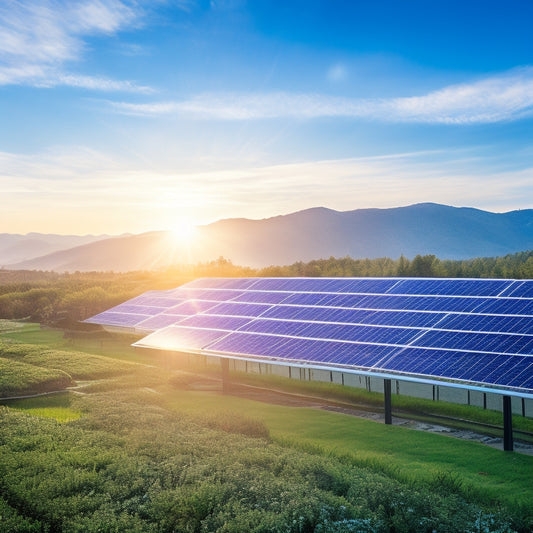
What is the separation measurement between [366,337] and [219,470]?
51.3 ft

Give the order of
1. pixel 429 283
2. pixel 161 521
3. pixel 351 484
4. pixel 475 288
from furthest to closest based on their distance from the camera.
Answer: pixel 429 283 < pixel 475 288 < pixel 351 484 < pixel 161 521

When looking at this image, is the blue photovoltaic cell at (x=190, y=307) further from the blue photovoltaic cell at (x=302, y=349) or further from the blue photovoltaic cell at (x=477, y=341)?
the blue photovoltaic cell at (x=477, y=341)

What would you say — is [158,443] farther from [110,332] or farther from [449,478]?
[110,332]

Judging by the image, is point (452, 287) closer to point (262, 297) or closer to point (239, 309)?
point (262, 297)

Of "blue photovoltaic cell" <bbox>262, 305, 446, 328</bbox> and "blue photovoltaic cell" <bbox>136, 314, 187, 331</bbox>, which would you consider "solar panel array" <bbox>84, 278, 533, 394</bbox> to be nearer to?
"blue photovoltaic cell" <bbox>262, 305, 446, 328</bbox>

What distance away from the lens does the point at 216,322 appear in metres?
43.6

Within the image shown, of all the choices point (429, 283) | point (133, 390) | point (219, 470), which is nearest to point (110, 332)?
point (133, 390)

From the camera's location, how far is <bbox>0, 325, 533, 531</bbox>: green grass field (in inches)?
803

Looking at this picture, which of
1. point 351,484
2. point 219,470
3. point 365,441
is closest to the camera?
point 351,484

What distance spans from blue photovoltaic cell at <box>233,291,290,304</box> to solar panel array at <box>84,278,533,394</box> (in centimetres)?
13

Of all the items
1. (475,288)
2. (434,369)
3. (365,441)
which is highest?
(475,288)

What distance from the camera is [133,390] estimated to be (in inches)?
1481

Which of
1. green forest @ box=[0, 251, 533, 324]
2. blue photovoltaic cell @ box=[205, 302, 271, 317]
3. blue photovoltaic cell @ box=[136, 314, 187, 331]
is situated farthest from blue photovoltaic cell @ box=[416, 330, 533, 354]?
green forest @ box=[0, 251, 533, 324]

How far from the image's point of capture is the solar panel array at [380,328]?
27344 mm
